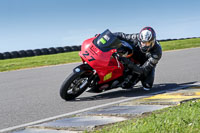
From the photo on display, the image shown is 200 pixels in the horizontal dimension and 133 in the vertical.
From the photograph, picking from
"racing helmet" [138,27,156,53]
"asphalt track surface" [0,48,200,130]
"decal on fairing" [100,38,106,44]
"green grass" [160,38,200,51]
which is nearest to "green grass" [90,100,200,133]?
"asphalt track surface" [0,48,200,130]

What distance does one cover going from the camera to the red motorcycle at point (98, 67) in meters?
6.58

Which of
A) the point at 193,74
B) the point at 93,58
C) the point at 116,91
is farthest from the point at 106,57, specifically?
the point at 193,74

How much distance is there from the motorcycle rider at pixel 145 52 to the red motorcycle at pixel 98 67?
25 cm

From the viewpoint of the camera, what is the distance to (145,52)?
7.38 m

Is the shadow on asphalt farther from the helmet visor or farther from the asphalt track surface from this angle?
the helmet visor

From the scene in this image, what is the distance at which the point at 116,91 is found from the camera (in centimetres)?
776

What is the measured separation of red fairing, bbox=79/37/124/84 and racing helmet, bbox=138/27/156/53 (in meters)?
0.67

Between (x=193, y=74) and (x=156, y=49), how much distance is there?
8.99ft

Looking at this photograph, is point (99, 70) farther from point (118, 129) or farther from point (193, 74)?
point (193, 74)

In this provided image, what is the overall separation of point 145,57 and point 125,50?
70 cm

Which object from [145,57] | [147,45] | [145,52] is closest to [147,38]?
[147,45]

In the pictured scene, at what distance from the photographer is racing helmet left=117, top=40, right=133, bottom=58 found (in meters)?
7.00

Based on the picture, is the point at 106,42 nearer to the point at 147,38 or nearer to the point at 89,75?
the point at 89,75

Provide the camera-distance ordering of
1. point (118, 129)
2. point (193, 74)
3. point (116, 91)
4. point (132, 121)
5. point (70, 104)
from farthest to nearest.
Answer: point (193, 74), point (116, 91), point (70, 104), point (132, 121), point (118, 129)
